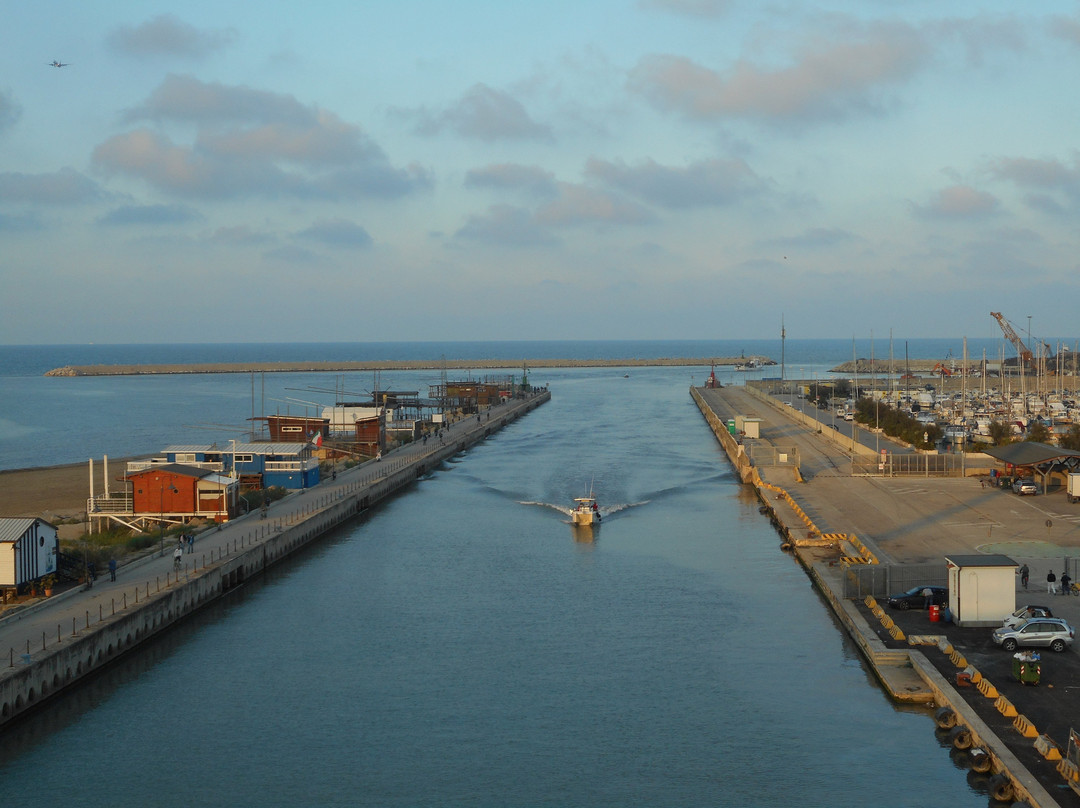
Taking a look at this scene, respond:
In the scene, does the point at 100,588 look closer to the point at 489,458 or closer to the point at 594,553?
the point at 594,553

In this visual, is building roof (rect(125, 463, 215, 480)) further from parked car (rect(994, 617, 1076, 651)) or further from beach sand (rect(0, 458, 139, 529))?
parked car (rect(994, 617, 1076, 651))

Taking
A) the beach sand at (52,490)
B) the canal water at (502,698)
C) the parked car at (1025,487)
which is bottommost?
the canal water at (502,698)

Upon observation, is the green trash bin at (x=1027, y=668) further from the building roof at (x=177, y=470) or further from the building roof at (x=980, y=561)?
the building roof at (x=177, y=470)

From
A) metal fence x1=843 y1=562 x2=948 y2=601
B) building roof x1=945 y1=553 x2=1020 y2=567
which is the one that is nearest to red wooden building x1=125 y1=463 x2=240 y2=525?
metal fence x1=843 y1=562 x2=948 y2=601

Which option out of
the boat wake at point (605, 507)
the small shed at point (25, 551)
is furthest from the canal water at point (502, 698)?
the boat wake at point (605, 507)

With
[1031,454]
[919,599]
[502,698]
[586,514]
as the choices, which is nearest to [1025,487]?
[1031,454]

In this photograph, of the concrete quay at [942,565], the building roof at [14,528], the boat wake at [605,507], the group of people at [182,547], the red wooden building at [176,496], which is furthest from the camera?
the boat wake at [605,507]
